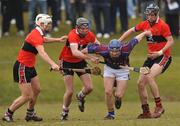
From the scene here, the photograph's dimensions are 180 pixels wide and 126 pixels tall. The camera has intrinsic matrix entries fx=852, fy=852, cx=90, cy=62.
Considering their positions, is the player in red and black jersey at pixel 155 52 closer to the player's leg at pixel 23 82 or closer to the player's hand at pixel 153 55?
the player's hand at pixel 153 55

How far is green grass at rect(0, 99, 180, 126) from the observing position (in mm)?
18297

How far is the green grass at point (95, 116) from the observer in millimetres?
18297

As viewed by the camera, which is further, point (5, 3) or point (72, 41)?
point (5, 3)

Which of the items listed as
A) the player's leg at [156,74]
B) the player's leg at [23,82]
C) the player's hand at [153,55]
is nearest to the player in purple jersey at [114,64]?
the player's hand at [153,55]

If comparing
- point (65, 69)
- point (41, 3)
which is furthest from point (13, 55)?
point (65, 69)

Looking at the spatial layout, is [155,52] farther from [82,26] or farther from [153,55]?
[82,26]

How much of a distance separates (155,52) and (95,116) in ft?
8.04

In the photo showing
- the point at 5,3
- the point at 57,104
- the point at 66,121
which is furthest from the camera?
the point at 5,3

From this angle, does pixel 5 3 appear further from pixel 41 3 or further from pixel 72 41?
pixel 72 41

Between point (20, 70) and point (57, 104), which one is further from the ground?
point (20, 70)

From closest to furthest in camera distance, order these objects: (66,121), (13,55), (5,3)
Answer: (66,121) → (13,55) → (5,3)

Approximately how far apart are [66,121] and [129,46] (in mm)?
2259

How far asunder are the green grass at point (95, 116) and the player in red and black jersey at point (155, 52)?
15.1 inches

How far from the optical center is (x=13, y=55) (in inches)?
1186
